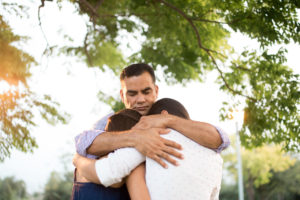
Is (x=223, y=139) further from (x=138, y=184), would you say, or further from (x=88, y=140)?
(x=88, y=140)

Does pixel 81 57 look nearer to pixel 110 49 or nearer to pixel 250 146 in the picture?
pixel 110 49

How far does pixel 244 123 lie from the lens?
657cm

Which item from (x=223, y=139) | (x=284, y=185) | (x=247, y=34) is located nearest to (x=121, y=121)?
(x=223, y=139)

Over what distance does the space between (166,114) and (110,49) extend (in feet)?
30.8

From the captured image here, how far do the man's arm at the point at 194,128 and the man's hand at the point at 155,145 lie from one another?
56 mm

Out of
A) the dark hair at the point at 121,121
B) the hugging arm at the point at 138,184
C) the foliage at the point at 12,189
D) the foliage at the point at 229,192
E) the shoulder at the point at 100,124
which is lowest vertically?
the foliage at the point at 229,192

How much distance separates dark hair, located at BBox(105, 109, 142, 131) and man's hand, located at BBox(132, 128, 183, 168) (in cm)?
18

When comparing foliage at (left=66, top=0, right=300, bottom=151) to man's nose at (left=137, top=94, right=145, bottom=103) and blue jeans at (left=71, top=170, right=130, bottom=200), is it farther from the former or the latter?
blue jeans at (left=71, top=170, right=130, bottom=200)

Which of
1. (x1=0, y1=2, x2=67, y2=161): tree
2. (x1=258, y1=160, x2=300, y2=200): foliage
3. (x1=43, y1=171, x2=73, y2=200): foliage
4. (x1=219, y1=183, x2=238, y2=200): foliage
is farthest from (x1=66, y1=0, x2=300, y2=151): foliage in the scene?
(x1=258, y1=160, x2=300, y2=200): foliage

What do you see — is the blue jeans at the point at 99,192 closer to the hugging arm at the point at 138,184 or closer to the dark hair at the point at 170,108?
the hugging arm at the point at 138,184

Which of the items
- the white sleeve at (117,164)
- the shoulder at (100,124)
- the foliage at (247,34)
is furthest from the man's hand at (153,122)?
the foliage at (247,34)

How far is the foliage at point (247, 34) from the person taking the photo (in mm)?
5168

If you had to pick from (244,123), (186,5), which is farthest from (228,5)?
(244,123)

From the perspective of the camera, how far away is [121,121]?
2.43 metres
